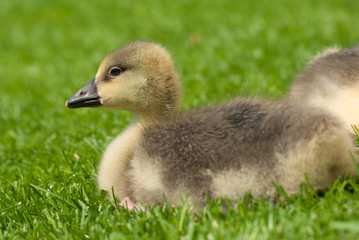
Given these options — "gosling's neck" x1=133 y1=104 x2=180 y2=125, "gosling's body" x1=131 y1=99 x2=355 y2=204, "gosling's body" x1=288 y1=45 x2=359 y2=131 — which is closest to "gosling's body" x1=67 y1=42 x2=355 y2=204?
"gosling's body" x1=131 y1=99 x2=355 y2=204

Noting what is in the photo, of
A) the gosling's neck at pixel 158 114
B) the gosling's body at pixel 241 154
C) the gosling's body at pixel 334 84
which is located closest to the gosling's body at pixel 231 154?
the gosling's body at pixel 241 154

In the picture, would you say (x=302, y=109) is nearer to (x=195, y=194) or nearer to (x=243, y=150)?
(x=243, y=150)

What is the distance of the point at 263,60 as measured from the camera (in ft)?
17.3

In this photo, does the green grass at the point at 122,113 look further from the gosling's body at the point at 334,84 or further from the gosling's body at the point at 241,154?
the gosling's body at the point at 334,84

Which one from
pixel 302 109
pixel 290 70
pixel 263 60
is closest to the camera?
pixel 302 109

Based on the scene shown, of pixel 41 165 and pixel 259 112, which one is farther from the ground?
pixel 259 112

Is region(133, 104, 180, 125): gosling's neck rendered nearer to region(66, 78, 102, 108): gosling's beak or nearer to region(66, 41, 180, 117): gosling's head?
region(66, 41, 180, 117): gosling's head

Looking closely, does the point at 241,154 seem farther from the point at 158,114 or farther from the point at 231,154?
the point at 158,114

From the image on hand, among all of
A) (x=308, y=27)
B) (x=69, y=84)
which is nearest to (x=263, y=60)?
(x=308, y=27)

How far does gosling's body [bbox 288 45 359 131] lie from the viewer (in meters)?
2.61

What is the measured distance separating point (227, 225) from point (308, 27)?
4.59 m

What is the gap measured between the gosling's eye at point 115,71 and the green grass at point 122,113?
0.43 meters

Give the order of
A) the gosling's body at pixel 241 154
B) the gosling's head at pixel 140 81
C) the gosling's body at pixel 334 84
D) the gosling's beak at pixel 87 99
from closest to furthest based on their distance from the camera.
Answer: the gosling's body at pixel 241 154 → the gosling's body at pixel 334 84 → the gosling's head at pixel 140 81 → the gosling's beak at pixel 87 99

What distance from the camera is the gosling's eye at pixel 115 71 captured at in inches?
110
